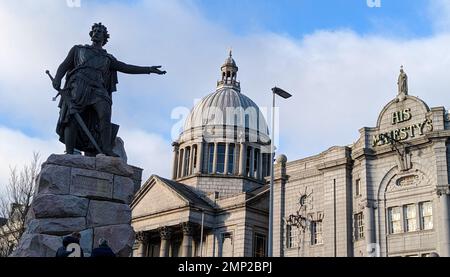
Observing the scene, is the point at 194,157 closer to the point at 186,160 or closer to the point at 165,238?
the point at 186,160

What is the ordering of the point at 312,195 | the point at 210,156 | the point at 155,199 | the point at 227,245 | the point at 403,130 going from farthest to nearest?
the point at 210,156 < the point at 155,199 < the point at 227,245 < the point at 312,195 < the point at 403,130

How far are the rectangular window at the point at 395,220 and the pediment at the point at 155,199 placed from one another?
23.4 meters

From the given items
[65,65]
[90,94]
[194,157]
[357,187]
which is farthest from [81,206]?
[194,157]

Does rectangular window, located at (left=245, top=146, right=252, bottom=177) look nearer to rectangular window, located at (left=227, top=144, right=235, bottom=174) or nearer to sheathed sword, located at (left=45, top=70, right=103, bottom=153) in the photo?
rectangular window, located at (left=227, top=144, right=235, bottom=174)

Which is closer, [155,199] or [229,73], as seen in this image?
[155,199]

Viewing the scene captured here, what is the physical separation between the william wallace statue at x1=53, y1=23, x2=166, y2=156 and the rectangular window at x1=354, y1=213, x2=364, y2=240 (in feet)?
109

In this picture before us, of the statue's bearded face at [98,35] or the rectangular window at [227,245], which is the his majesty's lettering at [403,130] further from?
the statue's bearded face at [98,35]

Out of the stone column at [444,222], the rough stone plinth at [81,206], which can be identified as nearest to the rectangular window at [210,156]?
the stone column at [444,222]

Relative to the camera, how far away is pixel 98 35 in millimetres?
15422

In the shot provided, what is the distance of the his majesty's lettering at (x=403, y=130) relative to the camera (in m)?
42.4

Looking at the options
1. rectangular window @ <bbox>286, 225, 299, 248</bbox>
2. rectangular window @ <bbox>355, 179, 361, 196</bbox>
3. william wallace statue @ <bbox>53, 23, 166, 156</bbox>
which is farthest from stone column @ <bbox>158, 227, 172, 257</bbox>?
william wallace statue @ <bbox>53, 23, 166, 156</bbox>

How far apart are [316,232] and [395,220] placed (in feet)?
25.5

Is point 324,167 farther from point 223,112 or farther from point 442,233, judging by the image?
point 223,112
